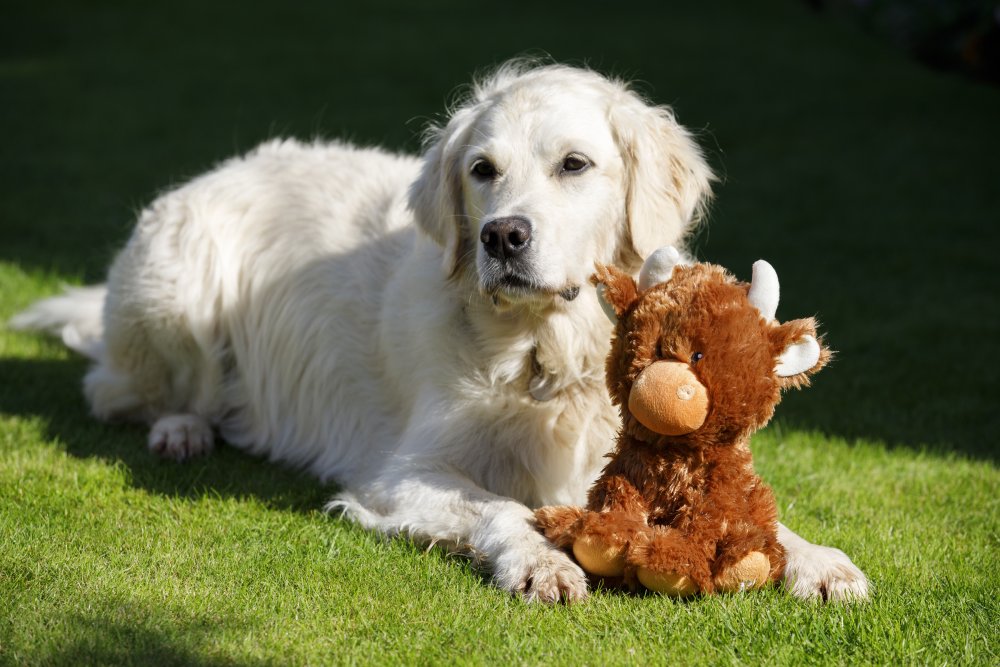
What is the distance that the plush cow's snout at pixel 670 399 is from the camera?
3.10 metres

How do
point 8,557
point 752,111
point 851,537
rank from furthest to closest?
point 752,111, point 851,537, point 8,557

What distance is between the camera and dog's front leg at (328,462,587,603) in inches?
130

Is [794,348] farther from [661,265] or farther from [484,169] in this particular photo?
[484,169]

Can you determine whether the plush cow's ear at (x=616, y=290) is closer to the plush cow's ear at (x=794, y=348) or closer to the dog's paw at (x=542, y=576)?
the plush cow's ear at (x=794, y=348)

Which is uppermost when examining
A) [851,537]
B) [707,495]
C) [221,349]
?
[707,495]

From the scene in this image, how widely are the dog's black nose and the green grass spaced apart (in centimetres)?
101

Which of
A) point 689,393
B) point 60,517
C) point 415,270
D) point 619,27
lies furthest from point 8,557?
point 619,27

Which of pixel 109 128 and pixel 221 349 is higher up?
pixel 221 349

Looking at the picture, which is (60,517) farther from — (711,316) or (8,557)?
(711,316)

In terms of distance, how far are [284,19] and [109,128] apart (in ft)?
23.9

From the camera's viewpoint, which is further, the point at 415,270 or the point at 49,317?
the point at 49,317

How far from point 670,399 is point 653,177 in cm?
118

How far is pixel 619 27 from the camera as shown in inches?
695

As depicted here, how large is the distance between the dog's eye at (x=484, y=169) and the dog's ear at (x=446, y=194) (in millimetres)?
154
